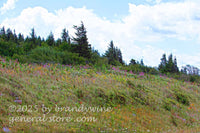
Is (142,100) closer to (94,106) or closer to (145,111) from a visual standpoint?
(145,111)

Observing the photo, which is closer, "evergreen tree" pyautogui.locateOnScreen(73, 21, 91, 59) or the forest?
the forest

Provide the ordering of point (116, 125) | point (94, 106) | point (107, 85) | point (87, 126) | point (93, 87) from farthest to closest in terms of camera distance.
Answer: point (107, 85) < point (93, 87) < point (94, 106) < point (116, 125) < point (87, 126)

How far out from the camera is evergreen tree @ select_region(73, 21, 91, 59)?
24656 millimetres

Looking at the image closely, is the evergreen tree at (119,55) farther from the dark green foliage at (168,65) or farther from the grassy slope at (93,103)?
the grassy slope at (93,103)

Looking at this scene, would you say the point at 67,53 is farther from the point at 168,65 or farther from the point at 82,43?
the point at 168,65

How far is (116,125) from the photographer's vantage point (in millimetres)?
6898

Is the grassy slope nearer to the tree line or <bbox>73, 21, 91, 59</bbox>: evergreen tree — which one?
the tree line

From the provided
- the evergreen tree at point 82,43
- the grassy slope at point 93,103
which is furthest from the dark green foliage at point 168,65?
the grassy slope at point 93,103

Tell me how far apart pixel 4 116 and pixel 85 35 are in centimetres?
2092

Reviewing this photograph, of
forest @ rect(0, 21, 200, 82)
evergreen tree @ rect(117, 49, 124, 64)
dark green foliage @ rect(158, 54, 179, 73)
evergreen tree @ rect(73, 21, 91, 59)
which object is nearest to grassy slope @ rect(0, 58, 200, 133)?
forest @ rect(0, 21, 200, 82)

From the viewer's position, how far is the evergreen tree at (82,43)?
24.7 m

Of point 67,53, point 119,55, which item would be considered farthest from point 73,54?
point 119,55

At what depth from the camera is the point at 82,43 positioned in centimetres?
2522

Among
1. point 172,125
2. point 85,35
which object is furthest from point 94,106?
point 85,35
